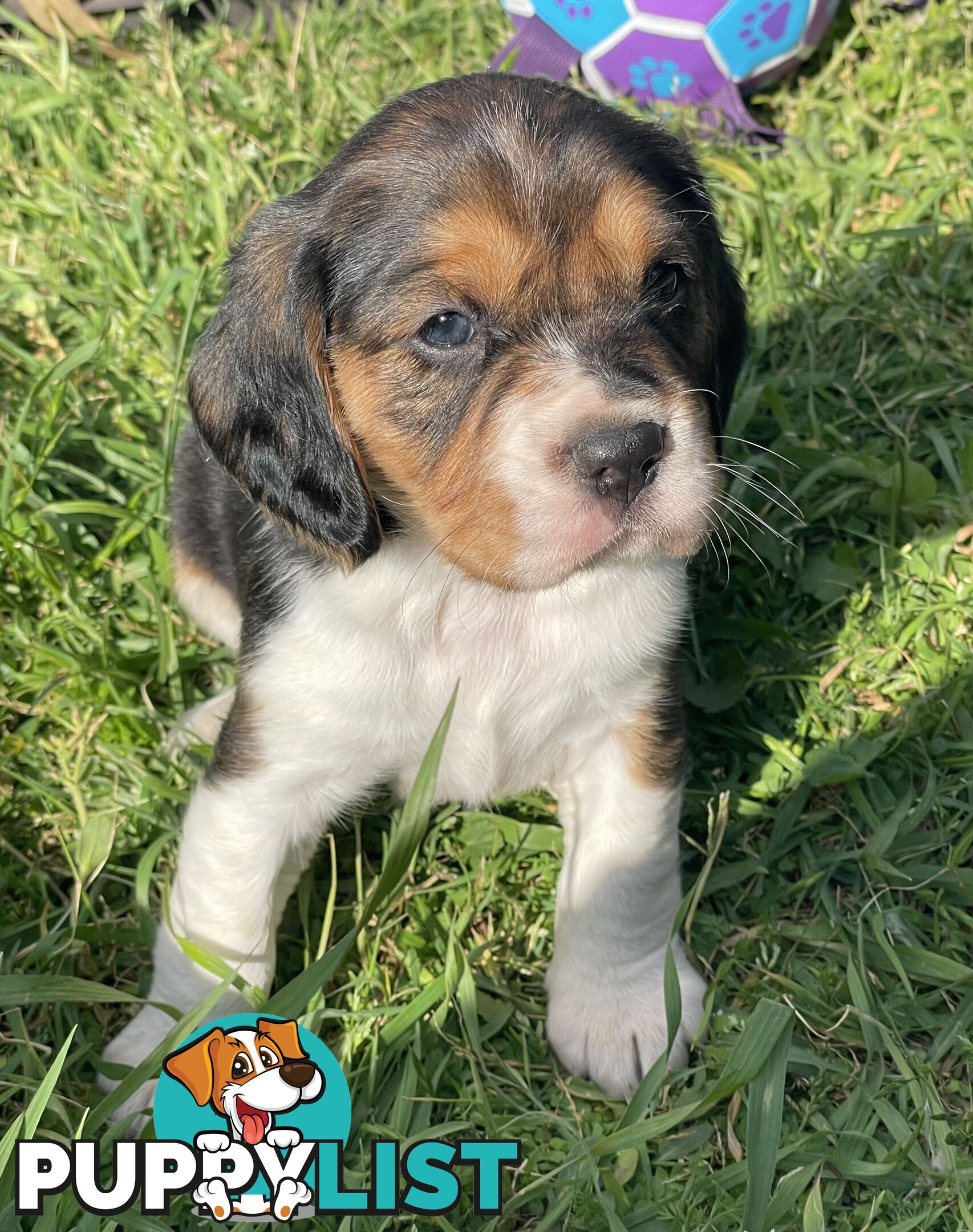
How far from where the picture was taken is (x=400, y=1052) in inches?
134

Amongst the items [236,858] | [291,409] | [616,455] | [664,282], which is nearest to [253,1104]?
[236,858]

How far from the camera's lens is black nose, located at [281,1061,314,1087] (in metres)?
3.06

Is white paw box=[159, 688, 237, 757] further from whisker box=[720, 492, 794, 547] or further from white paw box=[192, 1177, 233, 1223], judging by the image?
whisker box=[720, 492, 794, 547]

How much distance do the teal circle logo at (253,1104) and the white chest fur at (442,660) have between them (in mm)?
643

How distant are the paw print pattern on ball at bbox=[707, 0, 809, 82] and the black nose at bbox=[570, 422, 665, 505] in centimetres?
332

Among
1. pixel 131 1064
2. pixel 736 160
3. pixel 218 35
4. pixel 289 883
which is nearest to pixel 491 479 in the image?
pixel 289 883

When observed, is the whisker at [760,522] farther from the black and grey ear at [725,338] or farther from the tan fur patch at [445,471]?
the tan fur patch at [445,471]

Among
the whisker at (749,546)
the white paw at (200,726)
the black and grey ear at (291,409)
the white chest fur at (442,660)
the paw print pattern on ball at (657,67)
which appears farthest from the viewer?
the paw print pattern on ball at (657,67)

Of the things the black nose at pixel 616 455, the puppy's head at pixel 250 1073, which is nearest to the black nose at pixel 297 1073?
the puppy's head at pixel 250 1073

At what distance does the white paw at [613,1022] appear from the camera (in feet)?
11.3

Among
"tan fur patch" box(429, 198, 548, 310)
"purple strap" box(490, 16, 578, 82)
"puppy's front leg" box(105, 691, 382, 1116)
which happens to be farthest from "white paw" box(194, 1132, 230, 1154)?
"purple strap" box(490, 16, 578, 82)

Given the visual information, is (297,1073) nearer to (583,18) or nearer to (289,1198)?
(289,1198)

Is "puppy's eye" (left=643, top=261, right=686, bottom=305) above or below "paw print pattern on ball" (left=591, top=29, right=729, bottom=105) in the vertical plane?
above

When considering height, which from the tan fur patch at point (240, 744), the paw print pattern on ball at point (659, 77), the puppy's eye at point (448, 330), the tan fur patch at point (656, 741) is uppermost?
the puppy's eye at point (448, 330)
